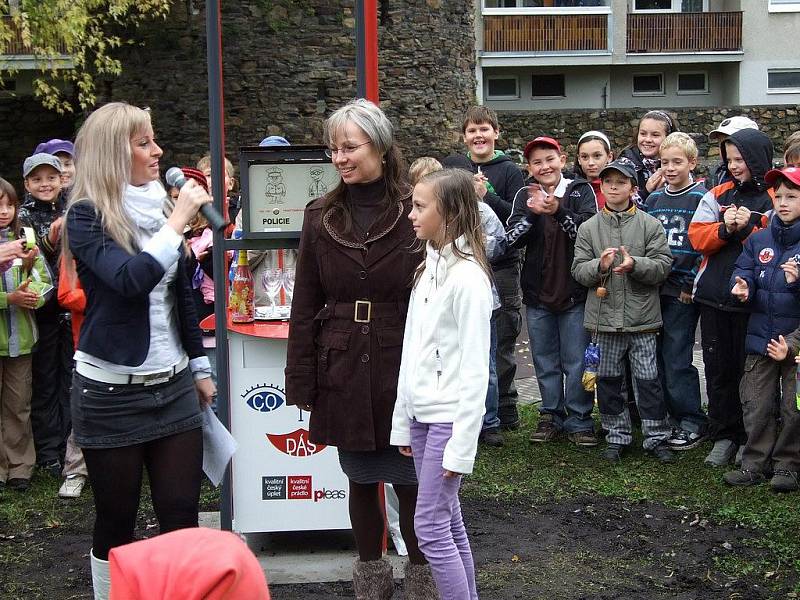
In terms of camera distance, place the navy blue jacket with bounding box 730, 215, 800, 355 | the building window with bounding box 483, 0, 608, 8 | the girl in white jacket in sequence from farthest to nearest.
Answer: the building window with bounding box 483, 0, 608, 8 < the navy blue jacket with bounding box 730, 215, 800, 355 < the girl in white jacket

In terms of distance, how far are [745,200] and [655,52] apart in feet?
95.1

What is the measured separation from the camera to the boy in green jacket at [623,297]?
21.6 ft

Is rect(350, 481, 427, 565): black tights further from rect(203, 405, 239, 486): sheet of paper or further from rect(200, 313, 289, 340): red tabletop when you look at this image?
rect(200, 313, 289, 340): red tabletop

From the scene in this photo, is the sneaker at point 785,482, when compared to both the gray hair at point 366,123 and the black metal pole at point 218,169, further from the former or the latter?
the gray hair at point 366,123

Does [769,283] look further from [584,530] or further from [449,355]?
[449,355]

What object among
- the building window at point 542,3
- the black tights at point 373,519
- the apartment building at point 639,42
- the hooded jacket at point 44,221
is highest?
the building window at point 542,3

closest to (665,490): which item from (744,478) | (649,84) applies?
(744,478)

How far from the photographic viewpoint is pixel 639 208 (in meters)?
7.15

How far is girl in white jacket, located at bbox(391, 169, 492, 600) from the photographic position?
12.2 ft

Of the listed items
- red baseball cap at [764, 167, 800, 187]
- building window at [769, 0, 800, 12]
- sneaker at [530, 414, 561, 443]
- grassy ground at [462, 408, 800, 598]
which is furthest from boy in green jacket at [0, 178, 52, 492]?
building window at [769, 0, 800, 12]

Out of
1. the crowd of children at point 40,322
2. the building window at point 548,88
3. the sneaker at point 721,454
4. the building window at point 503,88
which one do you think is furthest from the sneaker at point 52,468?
the building window at point 548,88

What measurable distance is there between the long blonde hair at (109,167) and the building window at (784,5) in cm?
3373

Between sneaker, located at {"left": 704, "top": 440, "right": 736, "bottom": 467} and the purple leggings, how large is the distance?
315 cm

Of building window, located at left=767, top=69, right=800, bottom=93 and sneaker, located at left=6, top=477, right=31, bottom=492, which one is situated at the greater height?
building window, located at left=767, top=69, right=800, bottom=93
